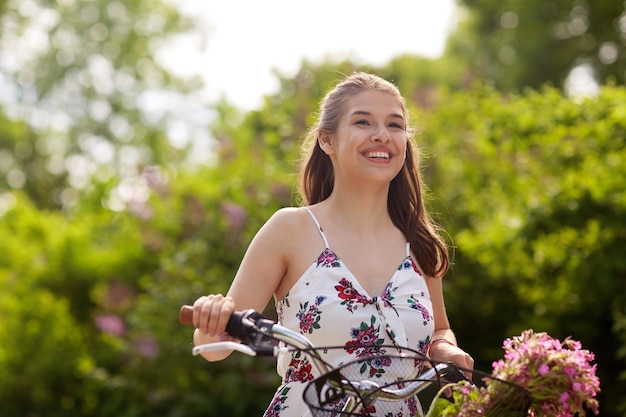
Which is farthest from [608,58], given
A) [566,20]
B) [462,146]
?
[462,146]

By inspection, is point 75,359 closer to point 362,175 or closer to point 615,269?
point 615,269

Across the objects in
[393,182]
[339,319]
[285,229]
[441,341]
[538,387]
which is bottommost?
[538,387]

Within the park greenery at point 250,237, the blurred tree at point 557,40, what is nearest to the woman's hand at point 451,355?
the park greenery at point 250,237

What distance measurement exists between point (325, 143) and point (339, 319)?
67cm

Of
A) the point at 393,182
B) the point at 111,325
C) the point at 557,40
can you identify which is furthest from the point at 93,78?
the point at 393,182

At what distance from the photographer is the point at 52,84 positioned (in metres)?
27.5

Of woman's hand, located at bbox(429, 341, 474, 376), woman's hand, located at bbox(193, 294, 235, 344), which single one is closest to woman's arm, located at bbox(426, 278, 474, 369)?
woman's hand, located at bbox(429, 341, 474, 376)

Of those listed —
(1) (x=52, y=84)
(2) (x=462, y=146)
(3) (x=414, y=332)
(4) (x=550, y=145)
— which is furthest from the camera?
(1) (x=52, y=84)

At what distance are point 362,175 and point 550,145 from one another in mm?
4716

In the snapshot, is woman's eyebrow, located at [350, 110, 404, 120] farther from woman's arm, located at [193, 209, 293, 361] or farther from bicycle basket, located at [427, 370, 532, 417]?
bicycle basket, located at [427, 370, 532, 417]

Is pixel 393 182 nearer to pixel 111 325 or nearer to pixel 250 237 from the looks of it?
pixel 250 237

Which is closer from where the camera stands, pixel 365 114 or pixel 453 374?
pixel 453 374

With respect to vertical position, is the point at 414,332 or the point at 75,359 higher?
the point at 75,359

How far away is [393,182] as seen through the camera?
3.21 meters
